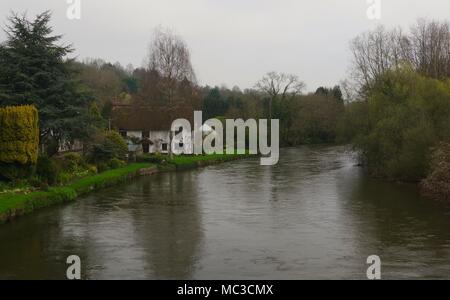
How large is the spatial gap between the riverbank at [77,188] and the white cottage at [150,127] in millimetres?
6491

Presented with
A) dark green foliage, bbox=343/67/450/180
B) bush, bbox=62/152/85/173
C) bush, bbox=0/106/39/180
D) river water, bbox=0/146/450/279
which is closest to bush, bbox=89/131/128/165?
bush, bbox=62/152/85/173

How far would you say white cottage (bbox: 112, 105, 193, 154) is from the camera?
56.2 m

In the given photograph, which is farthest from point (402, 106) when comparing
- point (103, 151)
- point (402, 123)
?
point (103, 151)

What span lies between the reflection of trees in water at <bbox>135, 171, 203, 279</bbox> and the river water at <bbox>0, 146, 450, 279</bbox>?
0.12 ft

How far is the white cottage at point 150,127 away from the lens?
184 ft

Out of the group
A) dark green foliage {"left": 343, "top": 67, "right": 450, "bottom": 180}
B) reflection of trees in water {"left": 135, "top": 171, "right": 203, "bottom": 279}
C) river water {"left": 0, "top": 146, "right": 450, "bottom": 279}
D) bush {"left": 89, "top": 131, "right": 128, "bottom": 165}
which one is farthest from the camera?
bush {"left": 89, "top": 131, "right": 128, "bottom": 165}

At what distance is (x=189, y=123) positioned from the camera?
5716cm

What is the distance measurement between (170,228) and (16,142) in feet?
33.4

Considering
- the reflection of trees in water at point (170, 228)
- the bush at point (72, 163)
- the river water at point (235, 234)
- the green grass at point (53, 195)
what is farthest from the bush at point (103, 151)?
the river water at point (235, 234)

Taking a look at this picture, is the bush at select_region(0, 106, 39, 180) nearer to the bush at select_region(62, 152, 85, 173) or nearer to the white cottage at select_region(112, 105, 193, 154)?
the bush at select_region(62, 152, 85, 173)

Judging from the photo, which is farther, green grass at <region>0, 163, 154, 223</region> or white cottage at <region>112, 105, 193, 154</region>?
white cottage at <region>112, 105, 193, 154</region>

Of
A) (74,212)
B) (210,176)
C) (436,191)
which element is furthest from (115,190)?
(436,191)

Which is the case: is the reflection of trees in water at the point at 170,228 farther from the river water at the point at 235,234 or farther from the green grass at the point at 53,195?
the green grass at the point at 53,195

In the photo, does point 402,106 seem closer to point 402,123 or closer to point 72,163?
point 402,123
